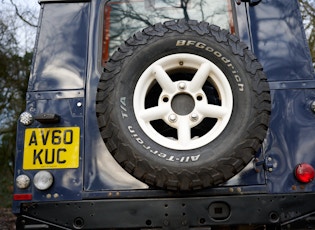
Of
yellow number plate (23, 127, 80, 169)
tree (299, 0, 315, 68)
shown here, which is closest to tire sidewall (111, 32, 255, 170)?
yellow number plate (23, 127, 80, 169)

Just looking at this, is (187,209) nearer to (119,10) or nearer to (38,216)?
(38,216)

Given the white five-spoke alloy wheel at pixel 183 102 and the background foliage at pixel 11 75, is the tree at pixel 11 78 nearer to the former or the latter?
the background foliage at pixel 11 75

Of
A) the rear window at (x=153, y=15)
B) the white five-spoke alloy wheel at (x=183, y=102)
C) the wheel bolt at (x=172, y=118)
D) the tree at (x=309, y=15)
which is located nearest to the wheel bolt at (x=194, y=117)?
the white five-spoke alloy wheel at (x=183, y=102)

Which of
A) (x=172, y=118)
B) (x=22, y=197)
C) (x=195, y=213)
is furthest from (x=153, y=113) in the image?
(x=22, y=197)

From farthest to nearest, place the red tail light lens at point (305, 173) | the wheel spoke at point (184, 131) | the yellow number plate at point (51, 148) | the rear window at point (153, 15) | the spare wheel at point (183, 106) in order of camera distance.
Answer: the rear window at point (153, 15) < the yellow number plate at point (51, 148) < the red tail light lens at point (305, 173) < the wheel spoke at point (184, 131) < the spare wheel at point (183, 106)

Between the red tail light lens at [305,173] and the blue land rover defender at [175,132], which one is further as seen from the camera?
the red tail light lens at [305,173]

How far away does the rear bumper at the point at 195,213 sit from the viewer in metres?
2.57

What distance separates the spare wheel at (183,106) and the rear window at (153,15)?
1.74 ft

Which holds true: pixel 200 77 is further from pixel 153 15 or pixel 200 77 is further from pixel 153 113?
pixel 153 15

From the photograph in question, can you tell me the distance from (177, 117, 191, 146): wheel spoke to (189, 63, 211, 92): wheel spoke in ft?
0.75

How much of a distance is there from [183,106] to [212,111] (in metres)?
0.21

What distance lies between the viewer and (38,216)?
2697mm

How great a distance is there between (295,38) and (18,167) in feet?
8.16

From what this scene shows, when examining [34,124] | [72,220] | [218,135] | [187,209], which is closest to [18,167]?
[34,124]
